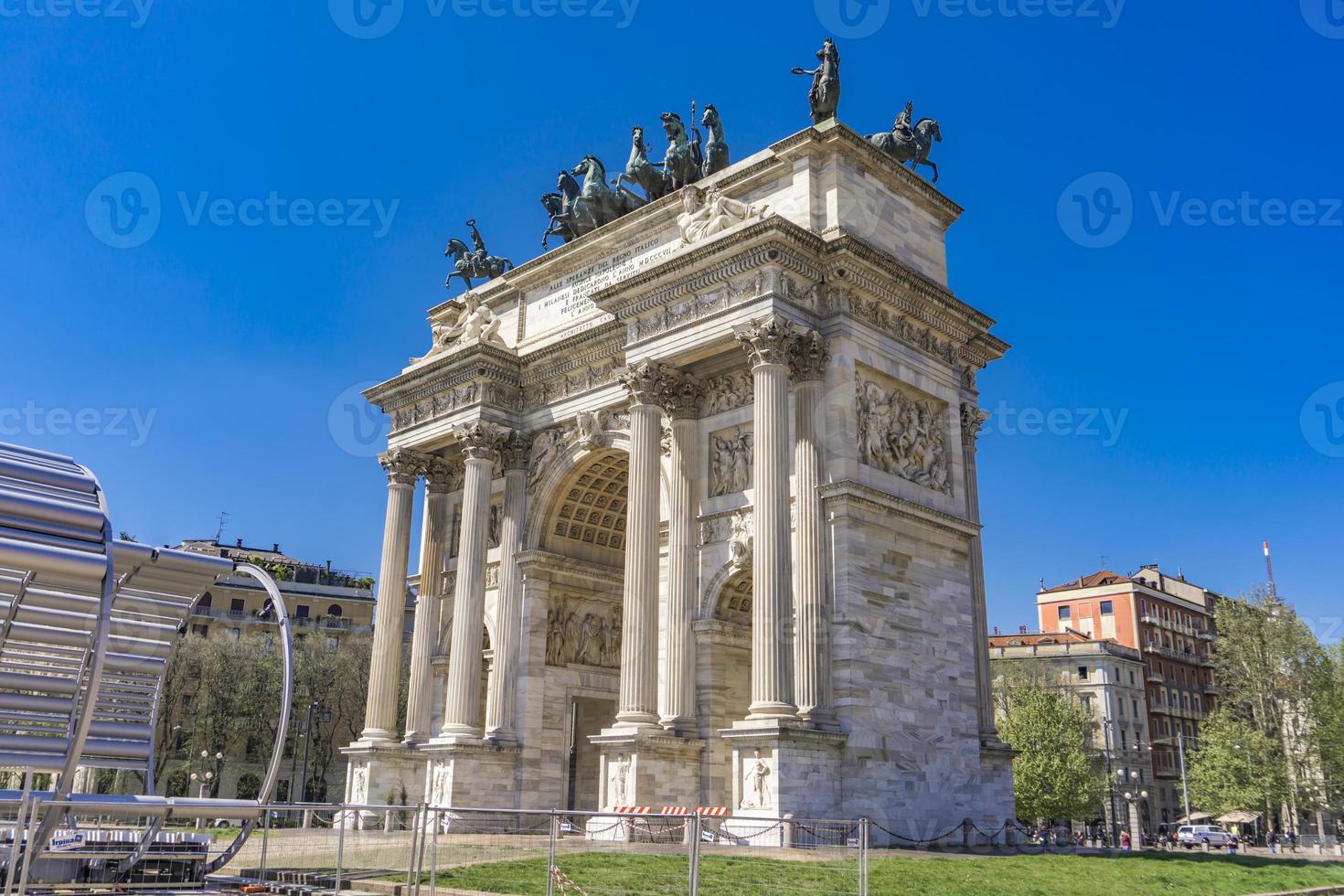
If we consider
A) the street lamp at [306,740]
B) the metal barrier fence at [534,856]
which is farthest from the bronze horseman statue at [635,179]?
the street lamp at [306,740]

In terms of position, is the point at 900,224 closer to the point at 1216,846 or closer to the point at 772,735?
the point at 772,735

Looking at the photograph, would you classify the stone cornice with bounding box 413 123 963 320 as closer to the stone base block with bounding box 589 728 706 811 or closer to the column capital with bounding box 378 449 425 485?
the column capital with bounding box 378 449 425 485

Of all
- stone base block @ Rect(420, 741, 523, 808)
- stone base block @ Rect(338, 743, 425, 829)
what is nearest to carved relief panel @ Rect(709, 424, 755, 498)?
stone base block @ Rect(420, 741, 523, 808)

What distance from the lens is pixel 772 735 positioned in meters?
23.8

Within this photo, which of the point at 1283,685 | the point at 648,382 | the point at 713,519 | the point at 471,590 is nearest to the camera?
the point at 713,519

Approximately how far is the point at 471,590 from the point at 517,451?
15.0 ft

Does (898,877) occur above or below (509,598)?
below

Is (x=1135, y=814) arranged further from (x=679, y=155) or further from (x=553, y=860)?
(x=553, y=860)

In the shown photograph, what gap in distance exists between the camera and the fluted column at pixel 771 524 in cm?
2508

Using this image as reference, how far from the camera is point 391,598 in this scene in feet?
123

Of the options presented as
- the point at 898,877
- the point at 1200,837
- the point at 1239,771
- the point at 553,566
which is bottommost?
the point at 1200,837

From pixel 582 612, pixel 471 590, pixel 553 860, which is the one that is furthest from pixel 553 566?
pixel 553 860

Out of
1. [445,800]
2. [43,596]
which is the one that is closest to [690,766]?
[445,800]

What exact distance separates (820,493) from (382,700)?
668 inches
